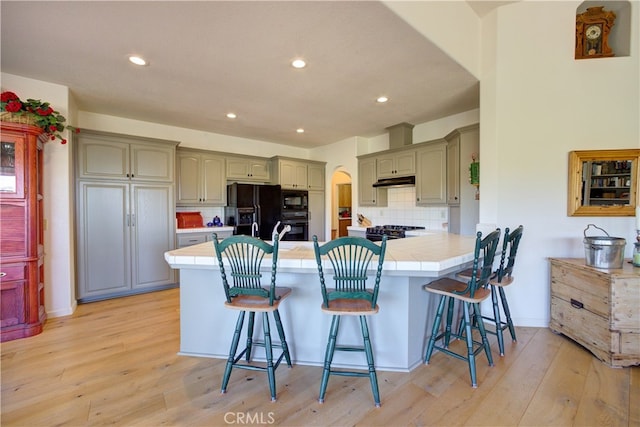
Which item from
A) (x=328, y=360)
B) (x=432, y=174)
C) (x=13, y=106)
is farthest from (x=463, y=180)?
(x=13, y=106)

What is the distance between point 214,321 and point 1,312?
202cm

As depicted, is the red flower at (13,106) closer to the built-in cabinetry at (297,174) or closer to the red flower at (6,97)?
the red flower at (6,97)

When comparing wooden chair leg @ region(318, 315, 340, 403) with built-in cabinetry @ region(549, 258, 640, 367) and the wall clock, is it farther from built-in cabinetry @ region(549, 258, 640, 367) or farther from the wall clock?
the wall clock

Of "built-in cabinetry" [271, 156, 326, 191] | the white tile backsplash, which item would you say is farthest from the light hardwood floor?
"built-in cabinetry" [271, 156, 326, 191]

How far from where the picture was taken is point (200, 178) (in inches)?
184

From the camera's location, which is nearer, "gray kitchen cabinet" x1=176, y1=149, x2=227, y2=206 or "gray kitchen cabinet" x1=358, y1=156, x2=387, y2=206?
"gray kitchen cabinet" x1=176, y1=149, x2=227, y2=206

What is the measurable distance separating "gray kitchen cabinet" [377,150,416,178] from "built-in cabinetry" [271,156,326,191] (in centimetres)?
143

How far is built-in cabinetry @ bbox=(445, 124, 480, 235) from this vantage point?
3.46m

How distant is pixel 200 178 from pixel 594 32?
5087 millimetres

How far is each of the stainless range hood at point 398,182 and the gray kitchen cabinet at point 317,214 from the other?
57.4 inches

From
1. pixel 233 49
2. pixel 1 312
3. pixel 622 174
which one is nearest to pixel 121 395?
pixel 1 312

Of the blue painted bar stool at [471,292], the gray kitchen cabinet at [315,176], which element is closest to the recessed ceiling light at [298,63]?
the blue painted bar stool at [471,292]

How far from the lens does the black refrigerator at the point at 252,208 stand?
4848mm

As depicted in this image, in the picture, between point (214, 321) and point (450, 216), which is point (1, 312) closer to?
point (214, 321)
